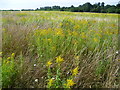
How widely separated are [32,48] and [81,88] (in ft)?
Result: 4.67

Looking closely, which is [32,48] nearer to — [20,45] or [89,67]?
[20,45]

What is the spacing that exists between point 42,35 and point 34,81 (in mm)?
1356

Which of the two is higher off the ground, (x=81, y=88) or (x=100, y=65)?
(x=100, y=65)

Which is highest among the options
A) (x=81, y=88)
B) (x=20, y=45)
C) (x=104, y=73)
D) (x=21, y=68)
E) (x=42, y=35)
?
(x=42, y=35)

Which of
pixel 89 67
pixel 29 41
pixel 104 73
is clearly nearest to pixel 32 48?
pixel 29 41

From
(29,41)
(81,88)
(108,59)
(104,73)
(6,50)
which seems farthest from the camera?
(29,41)

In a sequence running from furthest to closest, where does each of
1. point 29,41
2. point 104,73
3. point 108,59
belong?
point 29,41
point 108,59
point 104,73

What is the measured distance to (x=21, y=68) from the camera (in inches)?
69.7

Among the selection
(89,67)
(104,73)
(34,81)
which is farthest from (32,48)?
(104,73)

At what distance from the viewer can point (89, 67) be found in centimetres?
198

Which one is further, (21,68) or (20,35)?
(20,35)

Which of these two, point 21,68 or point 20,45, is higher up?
point 20,45

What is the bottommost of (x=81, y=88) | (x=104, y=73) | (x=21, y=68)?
(x=81, y=88)

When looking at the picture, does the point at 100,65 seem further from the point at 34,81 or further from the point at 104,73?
the point at 34,81
